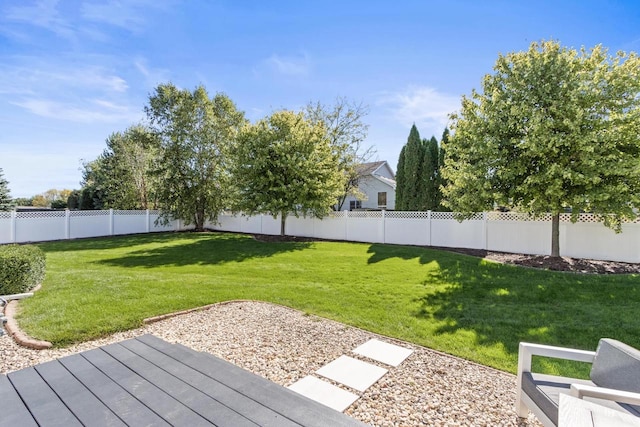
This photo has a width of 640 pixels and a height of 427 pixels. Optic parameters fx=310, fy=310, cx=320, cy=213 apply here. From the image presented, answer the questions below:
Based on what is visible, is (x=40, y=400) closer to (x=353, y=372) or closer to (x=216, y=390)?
(x=216, y=390)

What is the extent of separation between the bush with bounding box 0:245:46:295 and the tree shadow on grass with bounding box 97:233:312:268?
9.88ft

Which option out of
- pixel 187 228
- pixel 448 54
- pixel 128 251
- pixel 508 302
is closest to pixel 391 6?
pixel 448 54

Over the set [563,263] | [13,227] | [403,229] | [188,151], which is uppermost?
[188,151]

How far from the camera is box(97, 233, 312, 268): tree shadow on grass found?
9461mm

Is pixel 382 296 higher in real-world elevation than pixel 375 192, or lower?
lower

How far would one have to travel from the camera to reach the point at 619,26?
8000 mm

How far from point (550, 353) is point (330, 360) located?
2.13m

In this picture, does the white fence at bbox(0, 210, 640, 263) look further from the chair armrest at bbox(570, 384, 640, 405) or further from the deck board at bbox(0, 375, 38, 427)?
the deck board at bbox(0, 375, 38, 427)

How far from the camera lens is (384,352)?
3.80m

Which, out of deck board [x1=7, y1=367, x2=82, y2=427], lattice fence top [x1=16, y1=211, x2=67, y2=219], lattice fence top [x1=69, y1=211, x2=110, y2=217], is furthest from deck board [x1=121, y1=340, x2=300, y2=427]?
lattice fence top [x1=69, y1=211, x2=110, y2=217]

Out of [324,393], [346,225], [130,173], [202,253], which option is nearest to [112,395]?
[324,393]

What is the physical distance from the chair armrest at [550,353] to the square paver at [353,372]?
1350mm

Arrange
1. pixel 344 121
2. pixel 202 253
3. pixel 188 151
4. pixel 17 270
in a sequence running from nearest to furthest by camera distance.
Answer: pixel 17 270 → pixel 202 253 → pixel 188 151 → pixel 344 121

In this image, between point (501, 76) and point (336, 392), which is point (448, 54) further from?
point (336, 392)
